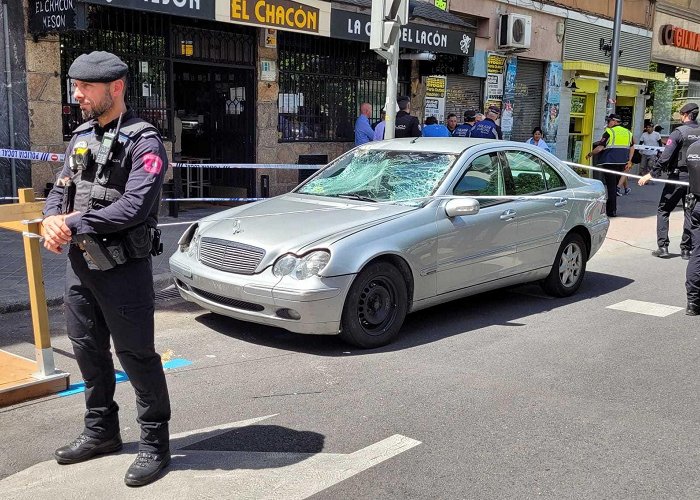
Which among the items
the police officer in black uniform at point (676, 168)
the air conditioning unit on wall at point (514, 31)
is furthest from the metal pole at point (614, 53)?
the police officer in black uniform at point (676, 168)

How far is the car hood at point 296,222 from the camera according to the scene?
565 cm

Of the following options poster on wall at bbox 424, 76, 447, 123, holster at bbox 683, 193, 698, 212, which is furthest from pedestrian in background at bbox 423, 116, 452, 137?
holster at bbox 683, 193, 698, 212

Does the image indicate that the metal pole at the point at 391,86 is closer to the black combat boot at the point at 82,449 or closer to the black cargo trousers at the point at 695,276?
the black cargo trousers at the point at 695,276

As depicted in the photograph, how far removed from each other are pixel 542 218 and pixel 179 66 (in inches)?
333

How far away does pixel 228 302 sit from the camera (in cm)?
579

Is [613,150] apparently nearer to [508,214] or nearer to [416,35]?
[416,35]

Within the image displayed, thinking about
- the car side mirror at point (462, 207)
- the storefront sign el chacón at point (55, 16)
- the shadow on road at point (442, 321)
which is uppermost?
the storefront sign el chacón at point (55, 16)

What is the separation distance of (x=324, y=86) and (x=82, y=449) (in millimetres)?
11689

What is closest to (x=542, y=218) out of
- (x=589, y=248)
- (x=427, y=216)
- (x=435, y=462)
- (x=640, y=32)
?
(x=589, y=248)

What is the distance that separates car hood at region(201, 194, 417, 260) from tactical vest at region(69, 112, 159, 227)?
2.20 metres

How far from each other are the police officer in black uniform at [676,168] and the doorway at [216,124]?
267 inches

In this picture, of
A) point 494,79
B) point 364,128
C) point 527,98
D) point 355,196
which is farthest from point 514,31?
point 355,196

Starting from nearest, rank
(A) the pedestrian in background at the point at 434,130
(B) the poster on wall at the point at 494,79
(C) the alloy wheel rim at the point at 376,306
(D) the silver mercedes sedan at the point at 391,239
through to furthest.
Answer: (D) the silver mercedes sedan at the point at 391,239, (C) the alloy wheel rim at the point at 376,306, (A) the pedestrian in background at the point at 434,130, (B) the poster on wall at the point at 494,79

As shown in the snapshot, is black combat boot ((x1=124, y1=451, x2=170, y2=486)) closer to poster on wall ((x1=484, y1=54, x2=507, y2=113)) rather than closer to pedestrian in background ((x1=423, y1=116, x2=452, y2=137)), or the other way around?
pedestrian in background ((x1=423, y1=116, x2=452, y2=137))
